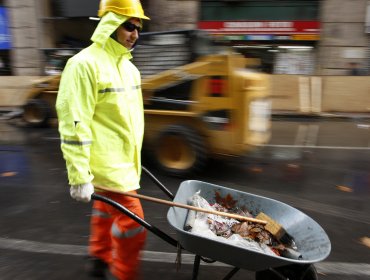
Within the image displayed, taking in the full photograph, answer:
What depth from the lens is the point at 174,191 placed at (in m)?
5.02

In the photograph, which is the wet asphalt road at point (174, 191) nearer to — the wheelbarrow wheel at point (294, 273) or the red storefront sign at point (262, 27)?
the wheelbarrow wheel at point (294, 273)

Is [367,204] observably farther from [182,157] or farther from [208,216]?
[208,216]

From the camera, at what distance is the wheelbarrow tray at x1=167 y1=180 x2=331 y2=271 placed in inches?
81.9

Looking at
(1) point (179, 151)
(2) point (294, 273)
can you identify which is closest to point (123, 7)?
(2) point (294, 273)

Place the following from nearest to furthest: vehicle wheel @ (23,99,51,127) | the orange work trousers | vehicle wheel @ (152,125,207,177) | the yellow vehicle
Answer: the orange work trousers
the yellow vehicle
vehicle wheel @ (152,125,207,177)
vehicle wheel @ (23,99,51,127)

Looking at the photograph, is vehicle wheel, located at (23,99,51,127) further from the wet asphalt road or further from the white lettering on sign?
the white lettering on sign

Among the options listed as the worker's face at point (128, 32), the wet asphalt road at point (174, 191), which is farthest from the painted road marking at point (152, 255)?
the worker's face at point (128, 32)


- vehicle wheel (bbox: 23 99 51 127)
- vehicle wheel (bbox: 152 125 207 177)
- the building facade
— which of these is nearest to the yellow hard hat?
vehicle wheel (bbox: 152 125 207 177)

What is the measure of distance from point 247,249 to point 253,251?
35mm

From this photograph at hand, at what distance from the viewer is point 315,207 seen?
4.45 m

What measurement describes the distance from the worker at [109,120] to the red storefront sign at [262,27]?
9.69 m

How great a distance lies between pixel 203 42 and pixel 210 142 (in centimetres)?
150

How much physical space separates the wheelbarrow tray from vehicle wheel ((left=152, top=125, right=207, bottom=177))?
2.45 m

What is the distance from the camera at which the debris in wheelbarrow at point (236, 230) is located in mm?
2324
